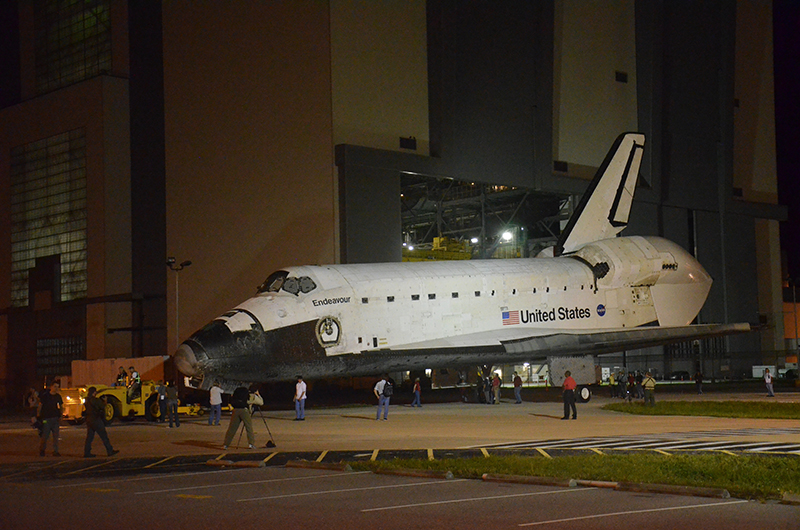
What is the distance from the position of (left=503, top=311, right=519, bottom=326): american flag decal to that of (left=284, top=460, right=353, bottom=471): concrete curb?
12.2m

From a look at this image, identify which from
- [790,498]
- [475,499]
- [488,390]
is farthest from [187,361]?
[790,498]

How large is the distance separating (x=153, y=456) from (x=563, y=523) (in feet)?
31.4

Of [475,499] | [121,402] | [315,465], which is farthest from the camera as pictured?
[121,402]

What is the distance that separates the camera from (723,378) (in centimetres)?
5362

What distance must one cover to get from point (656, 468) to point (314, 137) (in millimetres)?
29668

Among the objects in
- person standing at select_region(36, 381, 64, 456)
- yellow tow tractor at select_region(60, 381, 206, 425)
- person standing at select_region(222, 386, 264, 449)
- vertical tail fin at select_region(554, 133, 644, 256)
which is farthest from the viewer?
vertical tail fin at select_region(554, 133, 644, 256)

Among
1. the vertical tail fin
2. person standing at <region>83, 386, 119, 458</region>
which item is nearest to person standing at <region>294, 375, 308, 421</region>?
person standing at <region>83, 386, 119, 458</region>

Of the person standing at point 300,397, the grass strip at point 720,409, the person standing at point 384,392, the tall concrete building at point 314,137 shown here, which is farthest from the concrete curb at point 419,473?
the tall concrete building at point 314,137

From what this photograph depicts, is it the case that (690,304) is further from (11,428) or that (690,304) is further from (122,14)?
(122,14)

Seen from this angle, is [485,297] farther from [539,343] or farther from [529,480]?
[529,480]

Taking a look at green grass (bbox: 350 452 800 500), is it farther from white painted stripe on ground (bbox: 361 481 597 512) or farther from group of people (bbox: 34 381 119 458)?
group of people (bbox: 34 381 119 458)

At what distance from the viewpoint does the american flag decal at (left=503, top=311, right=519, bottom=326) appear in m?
25.0

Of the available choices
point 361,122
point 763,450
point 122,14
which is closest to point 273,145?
point 361,122

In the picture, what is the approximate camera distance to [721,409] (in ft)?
77.2
